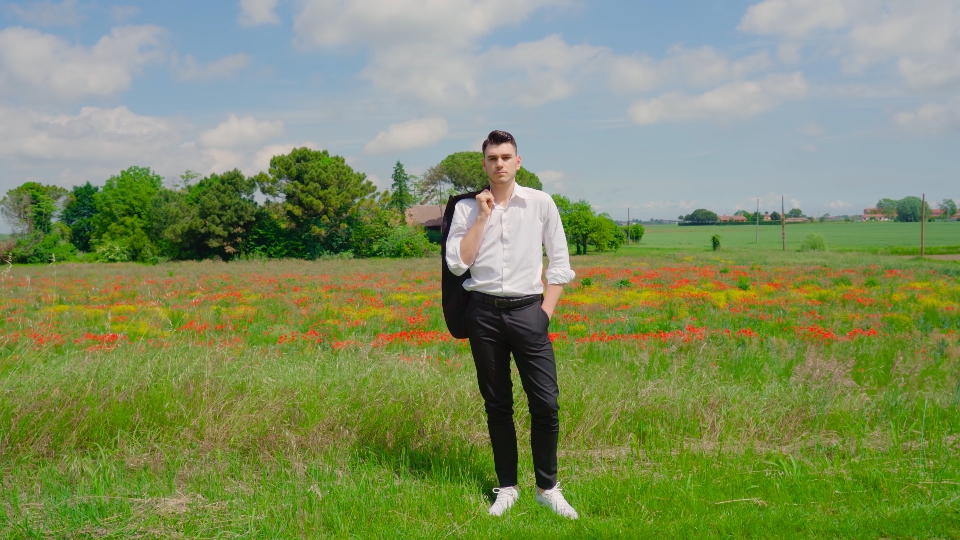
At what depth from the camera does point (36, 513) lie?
309cm

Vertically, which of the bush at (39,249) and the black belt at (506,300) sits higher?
the bush at (39,249)

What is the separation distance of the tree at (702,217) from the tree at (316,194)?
114 metres

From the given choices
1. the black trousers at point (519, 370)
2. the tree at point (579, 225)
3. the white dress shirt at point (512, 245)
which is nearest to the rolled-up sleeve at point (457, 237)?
the white dress shirt at point (512, 245)

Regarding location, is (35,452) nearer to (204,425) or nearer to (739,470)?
(204,425)

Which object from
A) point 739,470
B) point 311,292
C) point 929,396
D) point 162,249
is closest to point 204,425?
point 739,470

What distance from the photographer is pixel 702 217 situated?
145750 millimetres

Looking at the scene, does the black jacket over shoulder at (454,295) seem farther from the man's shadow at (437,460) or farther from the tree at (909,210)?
the tree at (909,210)

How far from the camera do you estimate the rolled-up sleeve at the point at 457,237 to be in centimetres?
336

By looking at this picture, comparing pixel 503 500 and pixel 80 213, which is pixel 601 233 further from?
pixel 80 213

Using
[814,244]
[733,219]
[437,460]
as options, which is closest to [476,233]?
[437,460]

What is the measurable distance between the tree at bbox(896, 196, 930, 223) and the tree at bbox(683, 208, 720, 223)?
36262mm

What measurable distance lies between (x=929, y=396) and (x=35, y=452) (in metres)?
7.14

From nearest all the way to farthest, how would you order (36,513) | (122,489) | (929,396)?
(36,513) → (122,489) → (929,396)

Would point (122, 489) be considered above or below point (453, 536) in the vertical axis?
above
